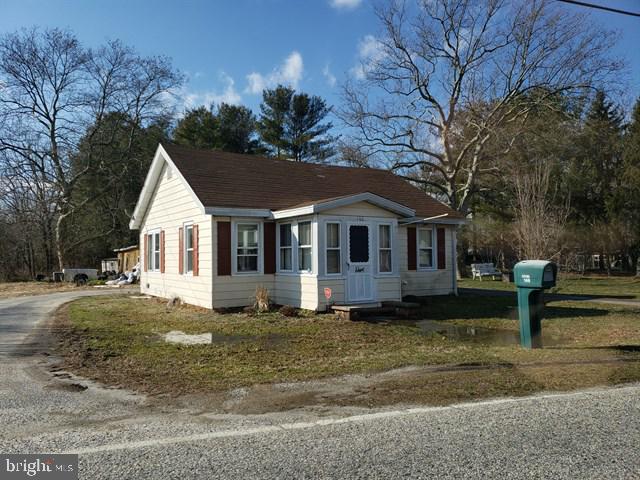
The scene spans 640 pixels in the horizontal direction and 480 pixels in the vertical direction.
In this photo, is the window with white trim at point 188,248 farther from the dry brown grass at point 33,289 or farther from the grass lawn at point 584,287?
the grass lawn at point 584,287

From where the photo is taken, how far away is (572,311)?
1496 centimetres

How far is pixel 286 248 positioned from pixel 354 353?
6.70 meters

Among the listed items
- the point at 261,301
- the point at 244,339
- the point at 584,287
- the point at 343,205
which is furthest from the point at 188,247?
the point at 584,287

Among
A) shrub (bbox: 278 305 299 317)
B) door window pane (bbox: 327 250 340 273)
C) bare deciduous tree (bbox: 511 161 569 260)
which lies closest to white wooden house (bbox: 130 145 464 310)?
door window pane (bbox: 327 250 340 273)

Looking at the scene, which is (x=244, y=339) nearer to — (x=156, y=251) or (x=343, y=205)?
(x=343, y=205)

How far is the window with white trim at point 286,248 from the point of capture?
15.3m

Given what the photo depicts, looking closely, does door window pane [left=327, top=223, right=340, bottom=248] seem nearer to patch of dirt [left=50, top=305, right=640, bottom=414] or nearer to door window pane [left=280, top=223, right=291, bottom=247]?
door window pane [left=280, top=223, right=291, bottom=247]

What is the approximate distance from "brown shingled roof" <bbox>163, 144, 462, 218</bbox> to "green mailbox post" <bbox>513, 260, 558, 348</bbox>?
7919mm

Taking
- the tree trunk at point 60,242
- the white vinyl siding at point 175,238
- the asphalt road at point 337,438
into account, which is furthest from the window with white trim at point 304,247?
the tree trunk at point 60,242

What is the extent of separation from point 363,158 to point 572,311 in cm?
2059

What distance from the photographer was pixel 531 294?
9.45 m

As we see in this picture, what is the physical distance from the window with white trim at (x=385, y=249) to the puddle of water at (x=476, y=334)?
2553 millimetres

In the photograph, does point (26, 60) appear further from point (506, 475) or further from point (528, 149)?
point (506, 475)

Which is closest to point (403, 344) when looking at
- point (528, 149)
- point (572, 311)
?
point (572, 311)
